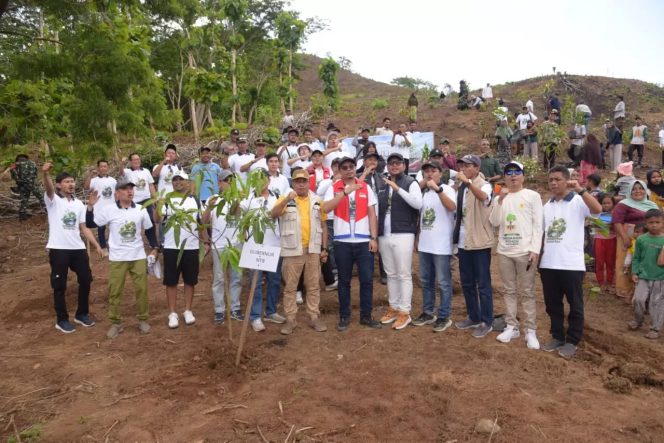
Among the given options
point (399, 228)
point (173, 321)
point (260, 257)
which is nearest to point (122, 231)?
point (173, 321)

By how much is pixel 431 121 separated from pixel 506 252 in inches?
655

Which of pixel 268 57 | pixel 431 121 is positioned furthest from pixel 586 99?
pixel 268 57

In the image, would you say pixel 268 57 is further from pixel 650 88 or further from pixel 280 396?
pixel 280 396

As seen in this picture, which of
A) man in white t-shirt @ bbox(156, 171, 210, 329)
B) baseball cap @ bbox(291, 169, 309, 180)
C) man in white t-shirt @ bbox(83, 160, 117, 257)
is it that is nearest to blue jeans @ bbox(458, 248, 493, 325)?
baseball cap @ bbox(291, 169, 309, 180)

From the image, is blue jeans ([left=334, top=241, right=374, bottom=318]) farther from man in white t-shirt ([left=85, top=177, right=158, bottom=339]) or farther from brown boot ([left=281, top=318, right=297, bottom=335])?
man in white t-shirt ([left=85, top=177, right=158, bottom=339])

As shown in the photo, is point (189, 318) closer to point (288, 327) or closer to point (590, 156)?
point (288, 327)

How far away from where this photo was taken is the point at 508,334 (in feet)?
16.3

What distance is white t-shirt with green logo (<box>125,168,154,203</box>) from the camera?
7.88 metres

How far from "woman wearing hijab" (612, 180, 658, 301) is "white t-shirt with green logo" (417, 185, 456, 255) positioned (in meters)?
2.58

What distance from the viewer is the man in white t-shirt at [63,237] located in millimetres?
5668

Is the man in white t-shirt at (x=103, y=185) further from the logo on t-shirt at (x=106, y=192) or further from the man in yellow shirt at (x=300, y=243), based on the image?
the man in yellow shirt at (x=300, y=243)

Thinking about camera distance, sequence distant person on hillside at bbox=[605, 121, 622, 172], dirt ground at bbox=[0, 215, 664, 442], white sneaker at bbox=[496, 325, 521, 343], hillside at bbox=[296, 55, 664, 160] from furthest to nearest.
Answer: hillside at bbox=[296, 55, 664, 160], distant person on hillside at bbox=[605, 121, 622, 172], white sneaker at bbox=[496, 325, 521, 343], dirt ground at bbox=[0, 215, 664, 442]

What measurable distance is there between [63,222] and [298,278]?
2.96m

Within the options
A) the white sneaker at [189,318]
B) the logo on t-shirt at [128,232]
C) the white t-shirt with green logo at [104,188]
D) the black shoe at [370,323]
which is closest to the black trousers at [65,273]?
the logo on t-shirt at [128,232]
